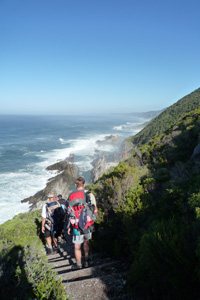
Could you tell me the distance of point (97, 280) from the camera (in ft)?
11.1

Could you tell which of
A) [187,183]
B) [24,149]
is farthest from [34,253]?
[24,149]

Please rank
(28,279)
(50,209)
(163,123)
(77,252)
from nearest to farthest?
(28,279) < (77,252) < (50,209) < (163,123)

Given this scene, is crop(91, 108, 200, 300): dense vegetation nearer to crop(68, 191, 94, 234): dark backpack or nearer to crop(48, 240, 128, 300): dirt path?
crop(48, 240, 128, 300): dirt path

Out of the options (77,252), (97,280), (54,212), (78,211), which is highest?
(78,211)

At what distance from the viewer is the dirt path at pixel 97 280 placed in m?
3.07

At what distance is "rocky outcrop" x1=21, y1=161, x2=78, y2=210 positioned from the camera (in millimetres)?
22391

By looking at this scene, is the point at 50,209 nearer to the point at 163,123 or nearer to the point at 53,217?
the point at 53,217

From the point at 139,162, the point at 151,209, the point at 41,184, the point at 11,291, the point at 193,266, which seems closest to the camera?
the point at 193,266

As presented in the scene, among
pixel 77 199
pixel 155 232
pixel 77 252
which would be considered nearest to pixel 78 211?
pixel 77 199

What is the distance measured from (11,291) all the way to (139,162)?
10.6 m

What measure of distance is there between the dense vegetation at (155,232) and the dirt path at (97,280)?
0.85 feet

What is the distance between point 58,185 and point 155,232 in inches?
981

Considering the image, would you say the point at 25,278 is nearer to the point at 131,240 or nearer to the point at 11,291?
the point at 11,291

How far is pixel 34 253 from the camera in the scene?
3.60 meters
